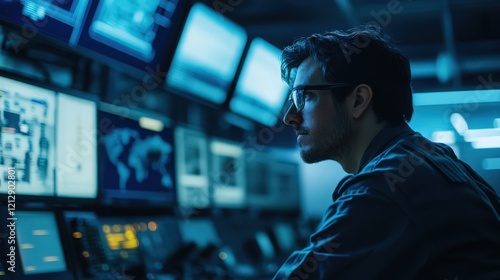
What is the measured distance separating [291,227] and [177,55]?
73.6 inches

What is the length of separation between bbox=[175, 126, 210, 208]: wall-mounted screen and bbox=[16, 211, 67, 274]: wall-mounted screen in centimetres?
104

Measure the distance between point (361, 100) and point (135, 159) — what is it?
1602 mm

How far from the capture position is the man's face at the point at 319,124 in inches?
57.9

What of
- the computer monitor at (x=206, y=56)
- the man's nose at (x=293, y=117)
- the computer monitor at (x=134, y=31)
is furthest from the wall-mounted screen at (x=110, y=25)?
the man's nose at (x=293, y=117)

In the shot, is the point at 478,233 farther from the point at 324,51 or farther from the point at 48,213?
the point at 48,213

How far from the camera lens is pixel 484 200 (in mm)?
1251

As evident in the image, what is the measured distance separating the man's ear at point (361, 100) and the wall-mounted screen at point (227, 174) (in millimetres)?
2166

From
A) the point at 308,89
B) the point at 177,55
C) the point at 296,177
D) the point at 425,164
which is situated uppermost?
the point at 177,55

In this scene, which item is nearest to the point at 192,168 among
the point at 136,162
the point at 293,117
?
the point at 136,162

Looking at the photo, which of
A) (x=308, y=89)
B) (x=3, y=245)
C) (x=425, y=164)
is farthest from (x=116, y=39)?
(x=425, y=164)

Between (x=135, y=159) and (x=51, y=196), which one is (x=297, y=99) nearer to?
(x=51, y=196)

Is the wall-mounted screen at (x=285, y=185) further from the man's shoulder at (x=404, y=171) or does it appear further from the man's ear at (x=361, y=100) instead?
the man's shoulder at (x=404, y=171)

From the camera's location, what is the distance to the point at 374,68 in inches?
57.0

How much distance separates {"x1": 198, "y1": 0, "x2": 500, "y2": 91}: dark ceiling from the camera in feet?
16.0
